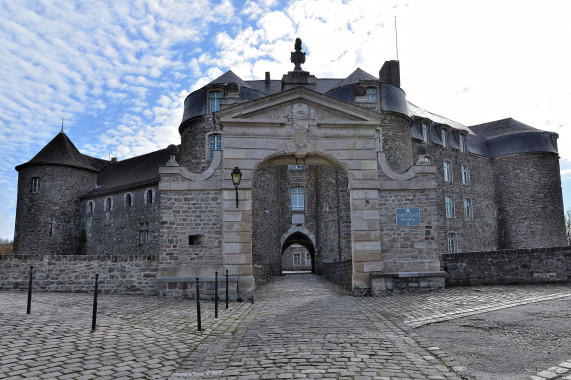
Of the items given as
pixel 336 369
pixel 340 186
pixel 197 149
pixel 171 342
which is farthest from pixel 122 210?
pixel 336 369

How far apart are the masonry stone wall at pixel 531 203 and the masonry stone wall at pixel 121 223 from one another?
22933 mm

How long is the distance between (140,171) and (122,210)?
3.26m

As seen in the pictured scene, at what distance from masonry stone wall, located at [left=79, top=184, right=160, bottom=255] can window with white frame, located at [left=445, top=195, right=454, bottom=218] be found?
58.1 feet

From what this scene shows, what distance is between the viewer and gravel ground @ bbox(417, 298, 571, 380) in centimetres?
436

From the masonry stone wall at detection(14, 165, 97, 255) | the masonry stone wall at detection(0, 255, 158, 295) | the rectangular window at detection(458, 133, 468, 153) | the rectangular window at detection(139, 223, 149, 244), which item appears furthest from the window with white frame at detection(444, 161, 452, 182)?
the masonry stone wall at detection(14, 165, 97, 255)

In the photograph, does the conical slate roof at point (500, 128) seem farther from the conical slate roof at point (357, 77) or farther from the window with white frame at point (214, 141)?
the window with white frame at point (214, 141)

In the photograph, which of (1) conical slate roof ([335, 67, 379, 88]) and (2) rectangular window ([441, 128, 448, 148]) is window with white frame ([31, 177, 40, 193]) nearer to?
(1) conical slate roof ([335, 67, 379, 88])

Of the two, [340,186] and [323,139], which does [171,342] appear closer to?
[323,139]

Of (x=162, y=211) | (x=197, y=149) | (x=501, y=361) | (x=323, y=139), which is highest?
(x=197, y=149)

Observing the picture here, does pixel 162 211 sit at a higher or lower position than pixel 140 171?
lower

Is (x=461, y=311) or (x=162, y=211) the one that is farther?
(x=162, y=211)

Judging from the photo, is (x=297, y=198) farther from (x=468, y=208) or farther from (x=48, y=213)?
(x=48, y=213)

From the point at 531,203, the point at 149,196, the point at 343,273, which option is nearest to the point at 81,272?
the point at 343,273

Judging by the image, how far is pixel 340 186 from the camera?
926 inches
